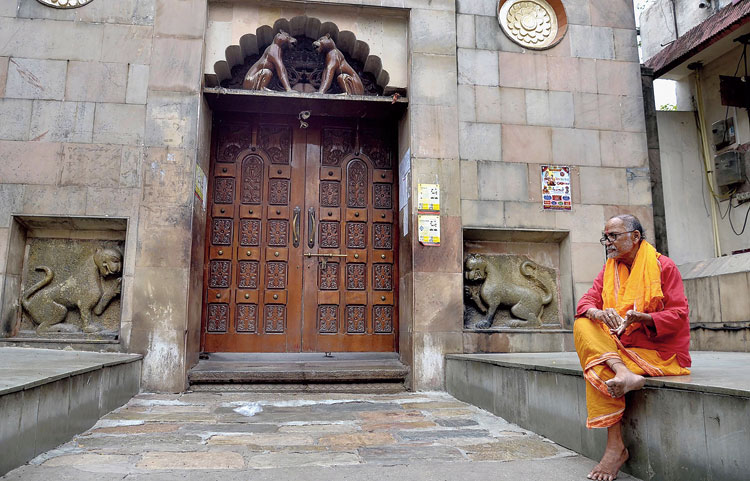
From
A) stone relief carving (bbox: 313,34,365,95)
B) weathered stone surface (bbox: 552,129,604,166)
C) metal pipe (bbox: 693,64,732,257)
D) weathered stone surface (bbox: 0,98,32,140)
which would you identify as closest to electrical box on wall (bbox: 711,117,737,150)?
metal pipe (bbox: 693,64,732,257)

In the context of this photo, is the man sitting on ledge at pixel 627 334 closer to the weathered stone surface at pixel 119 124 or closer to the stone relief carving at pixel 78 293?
the stone relief carving at pixel 78 293

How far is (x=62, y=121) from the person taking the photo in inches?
250

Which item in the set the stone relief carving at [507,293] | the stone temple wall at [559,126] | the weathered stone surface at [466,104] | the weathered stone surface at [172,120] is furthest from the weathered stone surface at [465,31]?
the weathered stone surface at [172,120]

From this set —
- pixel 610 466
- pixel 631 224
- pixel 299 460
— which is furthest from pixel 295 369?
pixel 631 224

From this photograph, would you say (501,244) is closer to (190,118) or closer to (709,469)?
(190,118)

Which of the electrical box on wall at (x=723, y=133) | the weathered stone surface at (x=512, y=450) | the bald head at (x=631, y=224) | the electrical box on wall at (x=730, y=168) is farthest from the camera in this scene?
the electrical box on wall at (x=723, y=133)

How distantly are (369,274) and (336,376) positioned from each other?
1567mm

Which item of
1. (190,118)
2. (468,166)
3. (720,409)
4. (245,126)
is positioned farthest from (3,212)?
(720,409)

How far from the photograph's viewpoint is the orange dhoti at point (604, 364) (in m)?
3.00

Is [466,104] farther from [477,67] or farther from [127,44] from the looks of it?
[127,44]

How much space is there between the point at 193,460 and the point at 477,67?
5651 millimetres

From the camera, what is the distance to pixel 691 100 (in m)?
9.02

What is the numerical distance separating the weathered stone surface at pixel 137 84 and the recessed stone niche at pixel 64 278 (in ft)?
4.64

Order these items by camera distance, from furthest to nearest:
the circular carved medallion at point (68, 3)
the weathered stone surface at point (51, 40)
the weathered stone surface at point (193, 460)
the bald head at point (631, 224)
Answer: the circular carved medallion at point (68, 3)
the weathered stone surface at point (51, 40)
the bald head at point (631, 224)
the weathered stone surface at point (193, 460)
